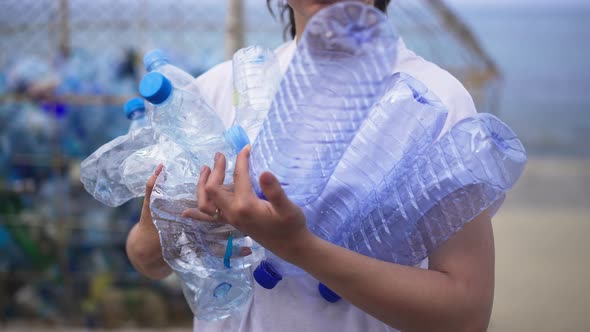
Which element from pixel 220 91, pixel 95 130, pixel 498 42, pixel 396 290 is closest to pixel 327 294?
pixel 396 290

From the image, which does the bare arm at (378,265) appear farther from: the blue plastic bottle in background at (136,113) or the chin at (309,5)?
the blue plastic bottle in background at (136,113)

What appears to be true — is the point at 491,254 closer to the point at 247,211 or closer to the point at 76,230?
the point at 247,211

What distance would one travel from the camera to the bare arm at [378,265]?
0.92m

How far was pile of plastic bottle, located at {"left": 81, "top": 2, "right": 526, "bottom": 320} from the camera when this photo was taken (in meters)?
0.97

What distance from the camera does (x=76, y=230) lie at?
362cm

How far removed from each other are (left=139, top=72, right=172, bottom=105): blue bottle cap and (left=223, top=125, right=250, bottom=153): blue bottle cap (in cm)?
15

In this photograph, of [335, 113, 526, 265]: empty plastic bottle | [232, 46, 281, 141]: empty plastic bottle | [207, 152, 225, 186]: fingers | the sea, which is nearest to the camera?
[207, 152, 225, 186]: fingers

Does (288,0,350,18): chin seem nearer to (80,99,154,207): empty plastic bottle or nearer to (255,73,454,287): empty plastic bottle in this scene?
(255,73,454,287): empty plastic bottle

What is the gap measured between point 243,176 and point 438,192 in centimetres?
35


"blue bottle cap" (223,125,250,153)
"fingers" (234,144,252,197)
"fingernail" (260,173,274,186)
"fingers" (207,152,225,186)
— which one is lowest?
"blue bottle cap" (223,125,250,153)

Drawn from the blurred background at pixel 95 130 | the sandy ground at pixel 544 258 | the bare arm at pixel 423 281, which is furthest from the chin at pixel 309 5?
the sandy ground at pixel 544 258

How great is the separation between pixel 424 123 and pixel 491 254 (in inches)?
10.2

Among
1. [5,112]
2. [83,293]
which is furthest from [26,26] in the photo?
[83,293]

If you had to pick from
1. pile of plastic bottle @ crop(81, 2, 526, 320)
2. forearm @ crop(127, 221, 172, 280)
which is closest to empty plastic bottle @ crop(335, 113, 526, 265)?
pile of plastic bottle @ crop(81, 2, 526, 320)
